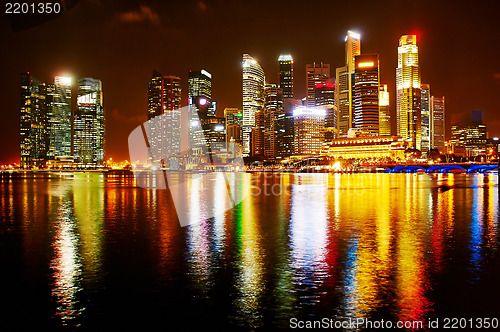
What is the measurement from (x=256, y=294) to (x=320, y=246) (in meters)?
7.59

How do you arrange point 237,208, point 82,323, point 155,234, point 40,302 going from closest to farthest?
point 82,323 → point 40,302 → point 155,234 → point 237,208

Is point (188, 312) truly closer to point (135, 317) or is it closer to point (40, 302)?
point (135, 317)

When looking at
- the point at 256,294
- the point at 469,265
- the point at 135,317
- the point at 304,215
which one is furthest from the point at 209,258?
the point at 304,215

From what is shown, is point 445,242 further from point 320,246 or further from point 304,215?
point 304,215

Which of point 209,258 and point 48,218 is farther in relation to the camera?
point 48,218

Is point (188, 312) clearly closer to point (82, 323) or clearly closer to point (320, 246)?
point (82, 323)

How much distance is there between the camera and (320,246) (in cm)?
1906

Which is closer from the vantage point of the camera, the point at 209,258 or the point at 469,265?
the point at 469,265

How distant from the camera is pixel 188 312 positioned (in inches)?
426

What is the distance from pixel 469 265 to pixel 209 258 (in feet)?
31.9

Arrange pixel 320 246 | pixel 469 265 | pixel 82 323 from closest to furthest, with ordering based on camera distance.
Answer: pixel 82 323
pixel 469 265
pixel 320 246

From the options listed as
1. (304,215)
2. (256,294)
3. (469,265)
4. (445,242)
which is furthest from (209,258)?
(304,215)

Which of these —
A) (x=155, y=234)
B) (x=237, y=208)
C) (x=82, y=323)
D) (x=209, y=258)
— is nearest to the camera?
(x=82, y=323)

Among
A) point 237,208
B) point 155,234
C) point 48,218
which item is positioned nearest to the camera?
point 155,234
